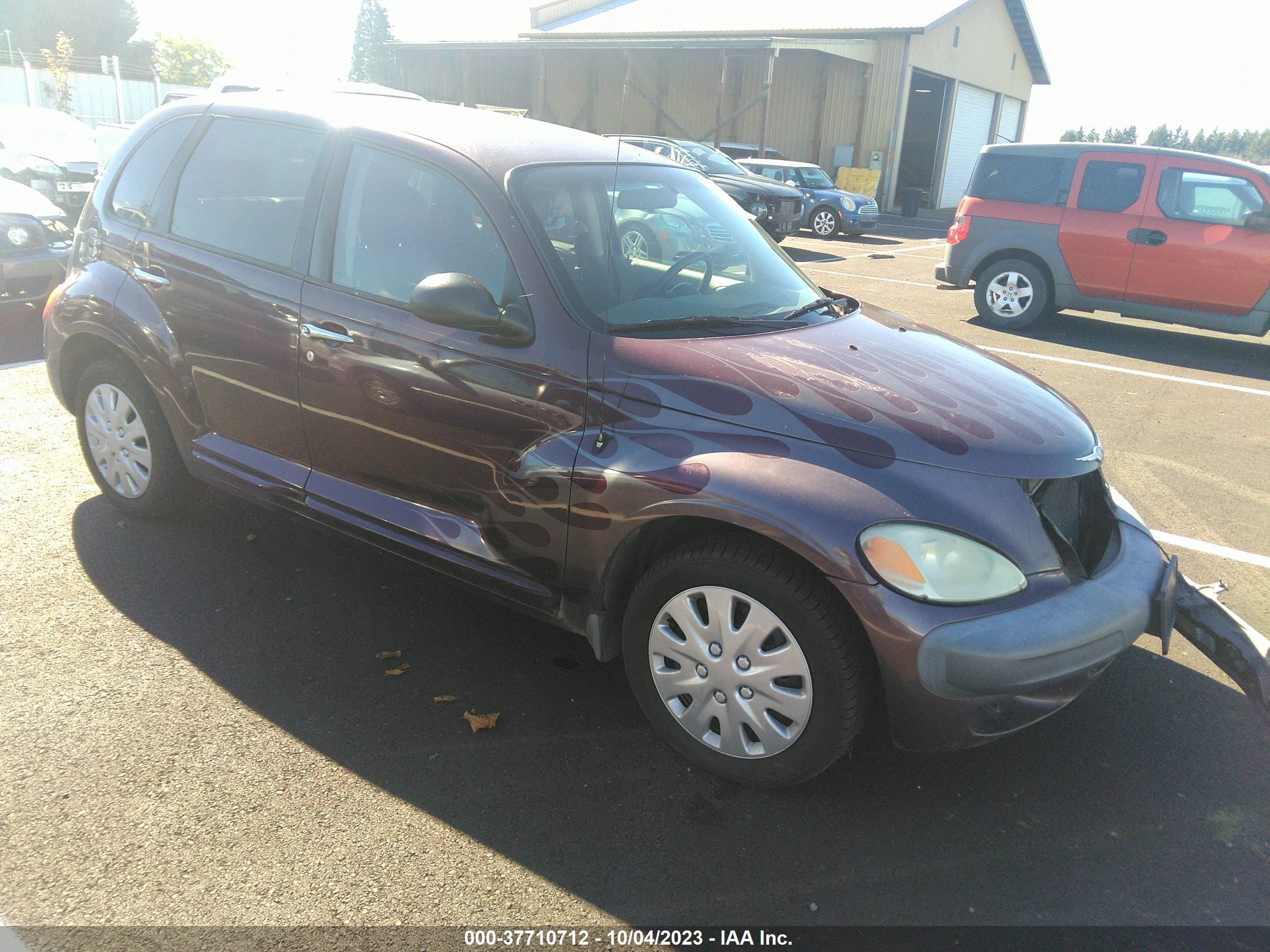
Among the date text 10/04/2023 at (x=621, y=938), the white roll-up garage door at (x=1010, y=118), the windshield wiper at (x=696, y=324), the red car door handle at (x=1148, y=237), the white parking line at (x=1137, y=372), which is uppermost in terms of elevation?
the white roll-up garage door at (x=1010, y=118)

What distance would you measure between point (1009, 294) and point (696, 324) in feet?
27.5

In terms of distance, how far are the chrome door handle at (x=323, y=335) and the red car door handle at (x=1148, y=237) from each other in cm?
881

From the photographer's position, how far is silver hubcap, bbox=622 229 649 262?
331 centimetres

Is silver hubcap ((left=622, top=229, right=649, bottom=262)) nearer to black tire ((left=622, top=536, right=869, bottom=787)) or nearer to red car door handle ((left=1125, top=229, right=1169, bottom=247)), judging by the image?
black tire ((left=622, top=536, right=869, bottom=787))

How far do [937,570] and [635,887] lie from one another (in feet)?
3.74

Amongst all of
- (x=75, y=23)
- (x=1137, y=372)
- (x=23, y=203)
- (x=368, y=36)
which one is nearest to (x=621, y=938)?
(x=1137, y=372)

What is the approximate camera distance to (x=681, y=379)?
2814 mm

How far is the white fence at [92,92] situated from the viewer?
27484 millimetres

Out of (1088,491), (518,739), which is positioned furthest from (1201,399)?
(518,739)

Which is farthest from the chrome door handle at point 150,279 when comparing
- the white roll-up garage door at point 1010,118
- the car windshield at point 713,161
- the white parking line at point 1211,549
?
the white roll-up garage door at point 1010,118

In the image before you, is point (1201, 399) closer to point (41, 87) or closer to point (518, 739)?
point (518, 739)

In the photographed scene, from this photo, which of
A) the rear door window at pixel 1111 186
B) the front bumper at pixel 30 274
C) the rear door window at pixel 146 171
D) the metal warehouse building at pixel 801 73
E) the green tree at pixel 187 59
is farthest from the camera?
the green tree at pixel 187 59

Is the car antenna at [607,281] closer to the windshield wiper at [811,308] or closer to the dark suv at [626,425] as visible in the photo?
the dark suv at [626,425]

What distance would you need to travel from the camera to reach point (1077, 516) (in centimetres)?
293
